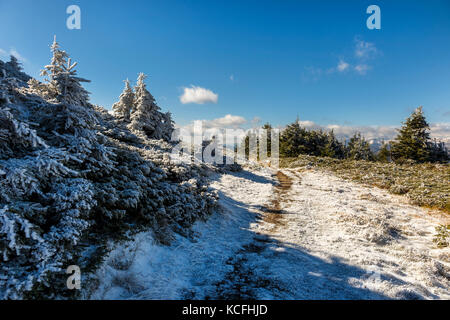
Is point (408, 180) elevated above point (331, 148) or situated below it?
below

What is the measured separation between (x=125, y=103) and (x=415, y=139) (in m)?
47.0

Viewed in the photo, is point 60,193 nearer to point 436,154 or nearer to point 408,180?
point 408,180

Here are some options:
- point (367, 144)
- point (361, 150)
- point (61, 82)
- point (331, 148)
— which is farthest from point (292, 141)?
point (61, 82)

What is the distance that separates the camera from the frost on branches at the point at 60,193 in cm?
425

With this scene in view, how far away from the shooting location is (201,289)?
575 centimetres

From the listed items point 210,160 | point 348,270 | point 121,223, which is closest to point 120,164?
point 121,223

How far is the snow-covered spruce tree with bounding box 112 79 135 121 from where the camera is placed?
27891mm


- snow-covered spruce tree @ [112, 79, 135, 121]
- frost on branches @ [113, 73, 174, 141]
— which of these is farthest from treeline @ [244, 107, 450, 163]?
snow-covered spruce tree @ [112, 79, 135, 121]

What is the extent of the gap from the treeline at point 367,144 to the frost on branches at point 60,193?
39392 mm

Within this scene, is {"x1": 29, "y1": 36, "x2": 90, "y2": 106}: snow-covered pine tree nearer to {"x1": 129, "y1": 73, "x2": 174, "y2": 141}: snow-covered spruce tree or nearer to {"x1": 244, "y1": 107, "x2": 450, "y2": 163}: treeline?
{"x1": 129, "y1": 73, "x2": 174, "y2": 141}: snow-covered spruce tree

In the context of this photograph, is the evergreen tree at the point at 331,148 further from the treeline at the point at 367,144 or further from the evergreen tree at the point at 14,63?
the evergreen tree at the point at 14,63

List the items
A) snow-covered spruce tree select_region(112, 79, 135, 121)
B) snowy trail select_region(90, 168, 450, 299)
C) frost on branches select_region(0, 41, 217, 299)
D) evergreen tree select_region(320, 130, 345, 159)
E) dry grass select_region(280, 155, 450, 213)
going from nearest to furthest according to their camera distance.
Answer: frost on branches select_region(0, 41, 217, 299) → snowy trail select_region(90, 168, 450, 299) → dry grass select_region(280, 155, 450, 213) → snow-covered spruce tree select_region(112, 79, 135, 121) → evergreen tree select_region(320, 130, 345, 159)

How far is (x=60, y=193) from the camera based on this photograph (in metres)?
5.30

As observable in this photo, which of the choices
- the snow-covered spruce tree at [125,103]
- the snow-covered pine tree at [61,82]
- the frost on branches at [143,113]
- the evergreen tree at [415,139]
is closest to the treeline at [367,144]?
the evergreen tree at [415,139]
